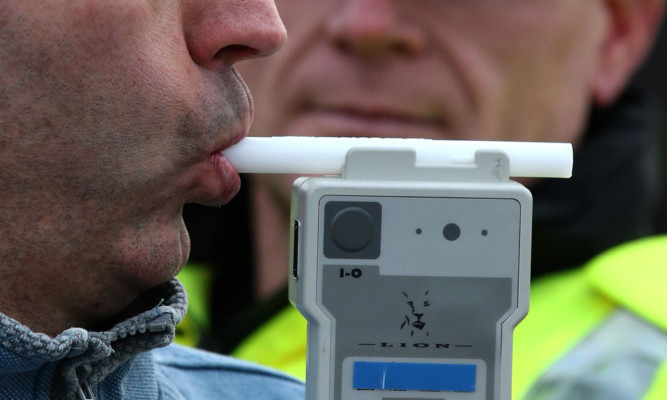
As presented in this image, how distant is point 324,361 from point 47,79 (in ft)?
1.14

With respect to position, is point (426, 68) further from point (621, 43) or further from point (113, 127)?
point (113, 127)

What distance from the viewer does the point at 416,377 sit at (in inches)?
40.2

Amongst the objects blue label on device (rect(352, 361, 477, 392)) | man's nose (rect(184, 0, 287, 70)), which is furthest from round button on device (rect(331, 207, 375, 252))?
man's nose (rect(184, 0, 287, 70))

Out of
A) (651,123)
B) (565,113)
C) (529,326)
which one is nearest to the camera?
(529,326)

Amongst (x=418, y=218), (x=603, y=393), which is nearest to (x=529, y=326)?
(x=603, y=393)

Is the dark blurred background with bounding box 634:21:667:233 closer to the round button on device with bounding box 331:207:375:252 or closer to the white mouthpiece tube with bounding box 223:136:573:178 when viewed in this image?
the white mouthpiece tube with bounding box 223:136:573:178

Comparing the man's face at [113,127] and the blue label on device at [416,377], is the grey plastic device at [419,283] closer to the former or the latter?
the blue label on device at [416,377]

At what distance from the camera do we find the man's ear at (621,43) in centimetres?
293

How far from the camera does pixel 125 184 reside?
3.54 ft

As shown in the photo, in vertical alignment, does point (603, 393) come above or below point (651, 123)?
below

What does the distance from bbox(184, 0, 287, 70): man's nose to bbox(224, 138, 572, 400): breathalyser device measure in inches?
7.6

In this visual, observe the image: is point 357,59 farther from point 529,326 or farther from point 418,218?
point 418,218

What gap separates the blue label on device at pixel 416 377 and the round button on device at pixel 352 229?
0.10 meters

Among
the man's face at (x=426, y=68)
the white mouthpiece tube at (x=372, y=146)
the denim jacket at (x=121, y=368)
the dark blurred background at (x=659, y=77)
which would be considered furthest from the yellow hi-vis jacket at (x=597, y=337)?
the dark blurred background at (x=659, y=77)
